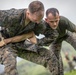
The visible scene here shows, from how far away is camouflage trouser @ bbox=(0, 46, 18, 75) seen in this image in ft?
26.2

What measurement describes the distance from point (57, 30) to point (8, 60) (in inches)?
106

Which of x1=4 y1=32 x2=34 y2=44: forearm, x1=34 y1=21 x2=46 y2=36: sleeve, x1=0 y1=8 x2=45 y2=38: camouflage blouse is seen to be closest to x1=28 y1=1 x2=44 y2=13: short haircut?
x1=0 y1=8 x2=45 y2=38: camouflage blouse

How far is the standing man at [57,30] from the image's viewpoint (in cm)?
927

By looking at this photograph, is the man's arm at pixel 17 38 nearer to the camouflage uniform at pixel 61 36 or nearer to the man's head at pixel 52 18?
the camouflage uniform at pixel 61 36

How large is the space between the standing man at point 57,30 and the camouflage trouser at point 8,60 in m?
1.15

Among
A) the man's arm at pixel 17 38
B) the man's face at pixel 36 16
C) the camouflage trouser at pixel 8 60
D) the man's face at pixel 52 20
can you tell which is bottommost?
the camouflage trouser at pixel 8 60

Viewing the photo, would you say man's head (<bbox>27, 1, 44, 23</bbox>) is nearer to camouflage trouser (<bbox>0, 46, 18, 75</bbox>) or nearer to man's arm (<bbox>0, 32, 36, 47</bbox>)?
man's arm (<bbox>0, 32, 36, 47</bbox>)

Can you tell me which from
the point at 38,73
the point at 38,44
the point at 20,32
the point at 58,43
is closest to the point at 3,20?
the point at 20,32

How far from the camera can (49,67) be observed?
910 centimetres

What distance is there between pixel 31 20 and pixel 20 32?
22.5 inches

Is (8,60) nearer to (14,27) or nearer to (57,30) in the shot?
(14,27)

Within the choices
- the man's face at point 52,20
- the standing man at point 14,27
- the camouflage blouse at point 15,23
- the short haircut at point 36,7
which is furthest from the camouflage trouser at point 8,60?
the man's face at point 52,20

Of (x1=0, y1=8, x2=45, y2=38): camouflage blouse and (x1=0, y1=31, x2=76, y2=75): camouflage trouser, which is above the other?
(x1=0, y1=8, x2=45, y2=38): camouflage blouse

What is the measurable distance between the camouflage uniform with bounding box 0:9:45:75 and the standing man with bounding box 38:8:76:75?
67cm
